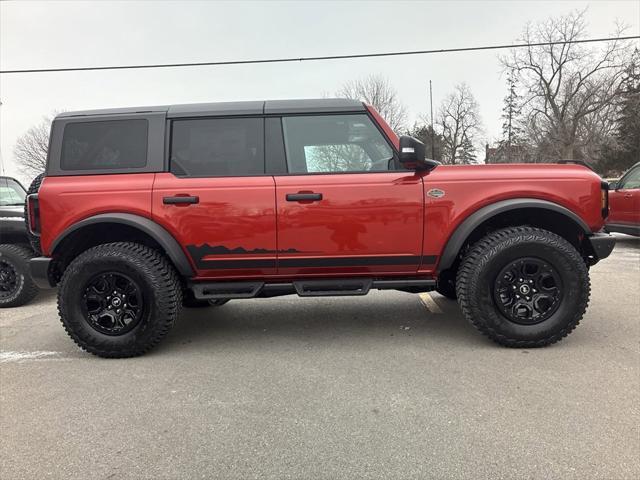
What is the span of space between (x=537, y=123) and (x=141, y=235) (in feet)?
141

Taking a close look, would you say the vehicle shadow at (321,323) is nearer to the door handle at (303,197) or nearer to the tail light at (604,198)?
the door handle at (303,197)

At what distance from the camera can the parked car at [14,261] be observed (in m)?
5.12

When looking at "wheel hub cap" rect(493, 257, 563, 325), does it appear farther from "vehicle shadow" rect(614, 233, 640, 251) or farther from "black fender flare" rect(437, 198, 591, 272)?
"vehicle shadow" rect(614, 233, 640, 251)

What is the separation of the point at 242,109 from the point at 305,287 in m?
1.58

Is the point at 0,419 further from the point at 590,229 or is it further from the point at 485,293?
the point at 590,229

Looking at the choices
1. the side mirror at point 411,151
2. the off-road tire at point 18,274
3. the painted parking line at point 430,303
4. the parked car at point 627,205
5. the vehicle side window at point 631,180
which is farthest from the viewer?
the vehicle side window at point 631,180

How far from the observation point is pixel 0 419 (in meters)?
2.63

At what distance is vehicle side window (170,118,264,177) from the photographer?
3559 millimetres

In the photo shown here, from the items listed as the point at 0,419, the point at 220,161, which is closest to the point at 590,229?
the point at 220,161

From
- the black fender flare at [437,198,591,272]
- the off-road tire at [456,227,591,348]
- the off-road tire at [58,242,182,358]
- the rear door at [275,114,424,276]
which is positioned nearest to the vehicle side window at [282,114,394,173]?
the rear door at [275,114,424,276]

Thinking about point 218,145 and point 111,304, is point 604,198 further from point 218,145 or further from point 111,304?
point 111,304

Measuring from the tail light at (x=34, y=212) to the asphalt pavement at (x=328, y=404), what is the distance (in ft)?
3.56

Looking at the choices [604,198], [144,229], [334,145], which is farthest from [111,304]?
[604,198]

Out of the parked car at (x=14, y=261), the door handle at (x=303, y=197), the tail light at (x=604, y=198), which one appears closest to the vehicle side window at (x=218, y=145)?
the door handle at (x=303, y=197)
